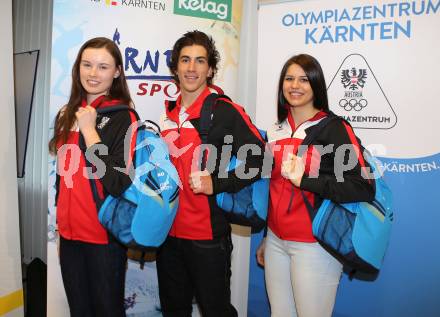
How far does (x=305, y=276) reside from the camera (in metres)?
1.62

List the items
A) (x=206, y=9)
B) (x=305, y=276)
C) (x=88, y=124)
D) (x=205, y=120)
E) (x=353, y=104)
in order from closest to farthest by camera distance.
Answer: (x=88, y=124) → (x=305, y=276) → (x=205, y=120) → (x=353, y=104) → (x=206, y=9)

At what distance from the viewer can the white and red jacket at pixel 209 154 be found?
172 centimetres

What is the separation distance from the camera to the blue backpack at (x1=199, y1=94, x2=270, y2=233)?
177 cm

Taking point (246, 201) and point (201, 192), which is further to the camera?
point (246, 201)

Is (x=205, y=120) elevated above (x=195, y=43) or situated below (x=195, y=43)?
below

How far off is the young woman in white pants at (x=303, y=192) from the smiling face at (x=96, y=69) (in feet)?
2.57

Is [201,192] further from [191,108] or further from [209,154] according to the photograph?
[191,108]

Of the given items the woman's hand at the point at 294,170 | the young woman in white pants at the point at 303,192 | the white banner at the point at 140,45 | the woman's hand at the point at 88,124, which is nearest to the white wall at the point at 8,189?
the white banner at the point at 140,45

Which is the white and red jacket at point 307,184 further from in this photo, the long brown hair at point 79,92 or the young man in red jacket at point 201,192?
the long brown hair at point 79,92

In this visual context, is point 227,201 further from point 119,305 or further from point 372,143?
point 372,143

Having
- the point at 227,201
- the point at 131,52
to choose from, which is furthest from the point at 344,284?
the point at 131,52

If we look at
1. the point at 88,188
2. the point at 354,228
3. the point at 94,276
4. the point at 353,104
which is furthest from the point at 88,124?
the point at 353,104

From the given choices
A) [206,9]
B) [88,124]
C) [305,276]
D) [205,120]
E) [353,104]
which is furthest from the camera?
[206,9]

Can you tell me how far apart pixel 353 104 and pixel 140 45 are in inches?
49.6
